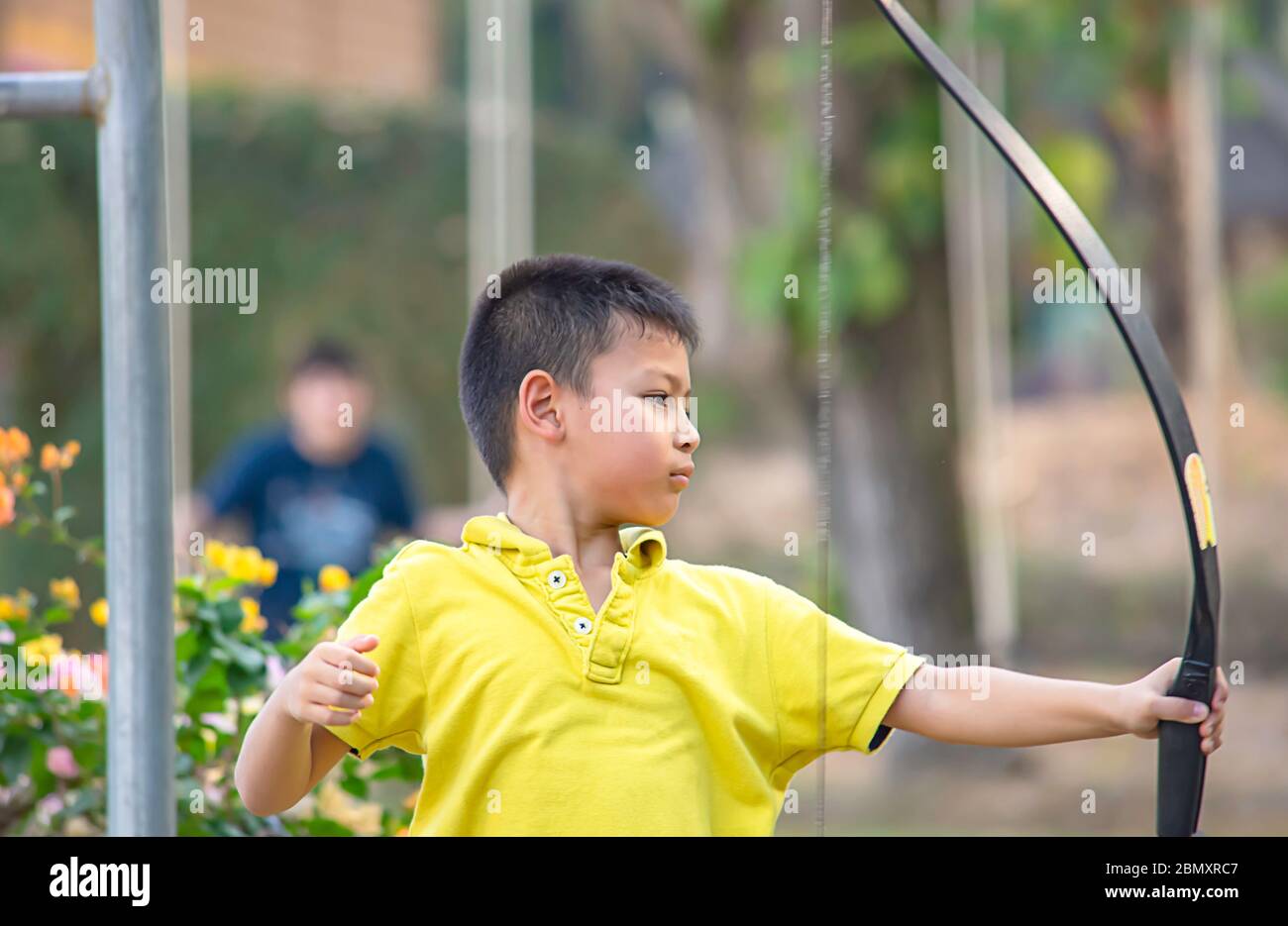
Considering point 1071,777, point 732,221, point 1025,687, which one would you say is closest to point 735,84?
point 732,221

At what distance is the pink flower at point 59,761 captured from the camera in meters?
1.76

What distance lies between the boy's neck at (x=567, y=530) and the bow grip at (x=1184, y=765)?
18.6 inches

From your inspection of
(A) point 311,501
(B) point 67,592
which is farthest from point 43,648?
(A) point 311,501

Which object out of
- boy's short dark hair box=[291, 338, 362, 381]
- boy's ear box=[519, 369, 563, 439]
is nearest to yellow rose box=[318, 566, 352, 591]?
boy's ear box=[519, 369, 563, 439]

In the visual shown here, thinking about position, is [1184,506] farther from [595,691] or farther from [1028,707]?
[595,691]

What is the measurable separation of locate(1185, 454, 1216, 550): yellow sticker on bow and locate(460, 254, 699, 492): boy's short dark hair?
44cm

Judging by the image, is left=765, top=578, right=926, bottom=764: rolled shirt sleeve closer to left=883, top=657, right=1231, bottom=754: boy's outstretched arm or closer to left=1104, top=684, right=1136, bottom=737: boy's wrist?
left=883, top=657, right=1231, bottom=754: boy's outstretched arm

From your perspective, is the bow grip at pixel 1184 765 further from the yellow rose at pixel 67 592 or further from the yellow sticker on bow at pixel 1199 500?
the yellow rose at pixel 67 592

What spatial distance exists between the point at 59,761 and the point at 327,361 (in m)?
1.93

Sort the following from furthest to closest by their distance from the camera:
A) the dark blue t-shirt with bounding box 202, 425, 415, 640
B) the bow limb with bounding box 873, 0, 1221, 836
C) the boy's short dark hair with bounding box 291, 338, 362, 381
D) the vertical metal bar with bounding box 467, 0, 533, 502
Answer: the vertical metal bar with bounding box 467, 0, 533, 502 < the boy's short dark hair with bounding box 291, 338, 362, 381 < the dark blue t-shirt with bounding box 202, 425, 415, 640 < the bow limb with bounding box 873, 0, 1221, 836

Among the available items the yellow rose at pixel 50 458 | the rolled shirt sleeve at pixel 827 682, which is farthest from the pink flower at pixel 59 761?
the rolled shirt sleeve at pixel 827 682

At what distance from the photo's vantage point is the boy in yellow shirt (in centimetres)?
125

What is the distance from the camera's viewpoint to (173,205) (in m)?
3.49
